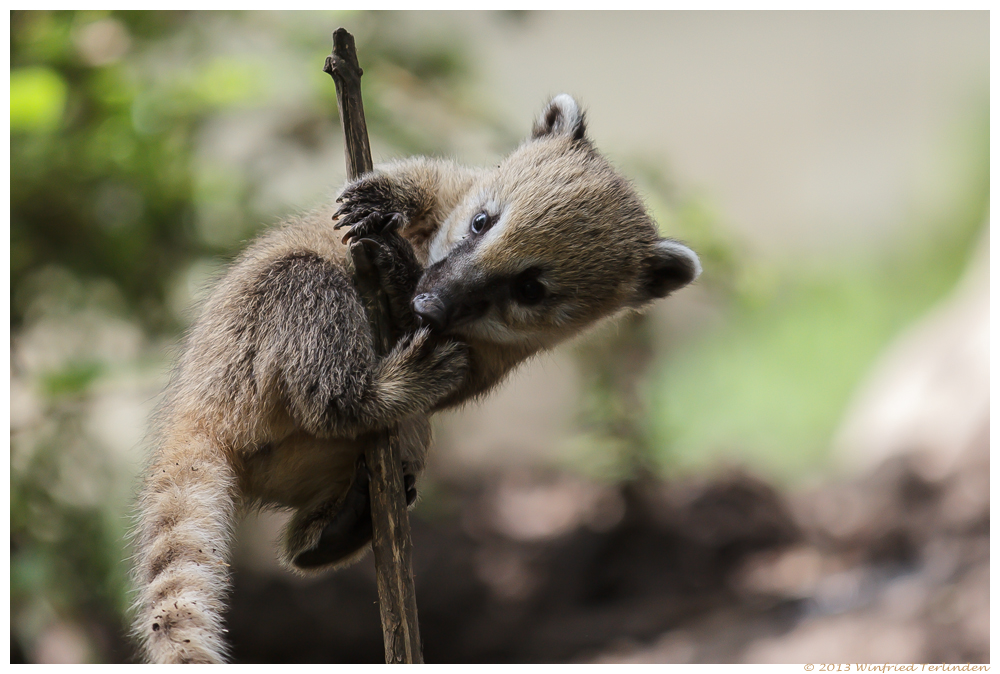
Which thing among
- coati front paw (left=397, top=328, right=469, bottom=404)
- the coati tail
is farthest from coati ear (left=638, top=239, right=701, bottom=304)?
the coati tail

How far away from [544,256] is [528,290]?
18cm

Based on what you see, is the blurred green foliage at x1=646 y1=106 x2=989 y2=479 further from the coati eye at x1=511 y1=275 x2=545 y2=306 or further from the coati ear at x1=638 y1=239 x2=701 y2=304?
the coati eye at x1=511 y1=275 x2=545 y2=306

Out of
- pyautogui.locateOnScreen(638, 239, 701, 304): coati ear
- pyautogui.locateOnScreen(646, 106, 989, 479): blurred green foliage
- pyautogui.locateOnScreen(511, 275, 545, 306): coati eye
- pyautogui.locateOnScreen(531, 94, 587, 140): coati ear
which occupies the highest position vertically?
pyautogui.locateOnScreen(646, 106, 989, 479): blurred green foliage

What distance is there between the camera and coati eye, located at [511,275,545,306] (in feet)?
11.7

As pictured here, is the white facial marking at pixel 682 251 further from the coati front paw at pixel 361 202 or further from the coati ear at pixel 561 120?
the coati front paw at pixel 361 202

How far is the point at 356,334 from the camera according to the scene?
11.1 feet

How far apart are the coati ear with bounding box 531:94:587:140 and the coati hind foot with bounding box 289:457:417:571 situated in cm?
195

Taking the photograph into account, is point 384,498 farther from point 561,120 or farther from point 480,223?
point 561,120

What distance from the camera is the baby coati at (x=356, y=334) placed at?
329cm

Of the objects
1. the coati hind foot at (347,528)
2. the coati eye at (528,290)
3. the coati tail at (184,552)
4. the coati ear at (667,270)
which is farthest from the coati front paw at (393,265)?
the coati ear at (667,270)

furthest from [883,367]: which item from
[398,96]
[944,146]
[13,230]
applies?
[13,230]

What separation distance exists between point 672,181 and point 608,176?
3.01 metres

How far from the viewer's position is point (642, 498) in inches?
291
